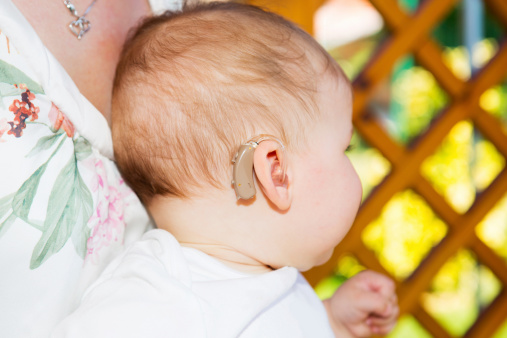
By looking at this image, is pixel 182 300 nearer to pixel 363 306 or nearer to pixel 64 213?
pixel 64 213

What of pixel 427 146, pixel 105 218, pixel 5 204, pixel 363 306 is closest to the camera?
pixel 5 204

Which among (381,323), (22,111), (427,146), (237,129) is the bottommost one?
(427,146)

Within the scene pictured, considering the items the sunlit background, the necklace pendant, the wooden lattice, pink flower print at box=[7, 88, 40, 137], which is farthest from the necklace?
the sunlit background

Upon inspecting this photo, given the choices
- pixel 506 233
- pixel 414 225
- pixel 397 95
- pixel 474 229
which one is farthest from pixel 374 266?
pixel 397 95

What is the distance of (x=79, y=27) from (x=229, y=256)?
0.89 ft

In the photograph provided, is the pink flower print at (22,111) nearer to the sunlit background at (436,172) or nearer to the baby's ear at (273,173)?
the baby's ear at (273,173)

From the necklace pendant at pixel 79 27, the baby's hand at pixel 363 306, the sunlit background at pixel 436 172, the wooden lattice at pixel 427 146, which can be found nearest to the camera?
the necklace pendant at pixel 79 27

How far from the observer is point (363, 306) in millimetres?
632

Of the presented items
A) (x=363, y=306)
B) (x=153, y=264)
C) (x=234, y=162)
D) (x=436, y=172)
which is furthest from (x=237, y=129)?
(x=436, y=172)

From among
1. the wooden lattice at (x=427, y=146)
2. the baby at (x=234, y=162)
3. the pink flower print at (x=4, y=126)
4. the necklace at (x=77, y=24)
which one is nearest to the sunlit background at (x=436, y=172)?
the wooden lattice at (x=427, y=146)

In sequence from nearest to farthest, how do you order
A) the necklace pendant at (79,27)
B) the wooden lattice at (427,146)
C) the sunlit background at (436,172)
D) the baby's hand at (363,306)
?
the necklace pendant at (79,27), the baby's hand at (363,306), the wooden lattice at (427,146), the sunlit background at (436,172)

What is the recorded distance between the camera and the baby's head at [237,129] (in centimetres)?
48

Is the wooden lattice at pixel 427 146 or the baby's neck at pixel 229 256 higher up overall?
the baby's neck at pixel 229 256

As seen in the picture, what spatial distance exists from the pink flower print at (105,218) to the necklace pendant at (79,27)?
0.13m
